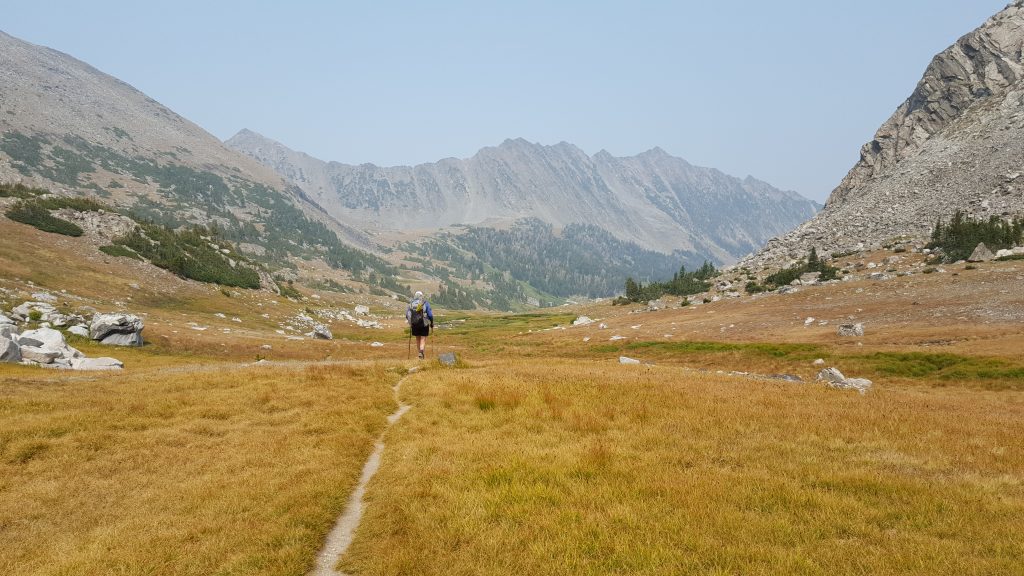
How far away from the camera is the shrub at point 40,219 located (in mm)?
78188

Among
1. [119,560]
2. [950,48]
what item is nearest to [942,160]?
[950,48]

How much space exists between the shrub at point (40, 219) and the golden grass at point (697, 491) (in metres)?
95.1

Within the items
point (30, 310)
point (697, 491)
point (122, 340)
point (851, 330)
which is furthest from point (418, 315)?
point (851, 330)

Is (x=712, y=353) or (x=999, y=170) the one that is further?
(x=999, y=170)

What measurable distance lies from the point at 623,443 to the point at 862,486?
16.1 feet

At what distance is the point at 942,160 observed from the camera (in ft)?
413

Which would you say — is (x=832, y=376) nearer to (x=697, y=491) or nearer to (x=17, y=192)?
(x=697, y=491)

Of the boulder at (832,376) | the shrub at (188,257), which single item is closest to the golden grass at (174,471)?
the boulder at (832,376)

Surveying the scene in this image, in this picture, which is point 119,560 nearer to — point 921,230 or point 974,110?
point 921,230

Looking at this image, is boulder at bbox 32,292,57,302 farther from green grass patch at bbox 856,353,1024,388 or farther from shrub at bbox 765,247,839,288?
shrub at bbox 765,247,839,288

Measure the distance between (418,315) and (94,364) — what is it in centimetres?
1986

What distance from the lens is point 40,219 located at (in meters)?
79.8

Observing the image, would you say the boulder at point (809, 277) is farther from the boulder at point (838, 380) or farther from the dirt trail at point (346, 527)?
the dirt trail at point (346, 527)

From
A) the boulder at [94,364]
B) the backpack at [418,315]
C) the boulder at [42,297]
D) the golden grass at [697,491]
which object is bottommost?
the golden grass at [697,491]
